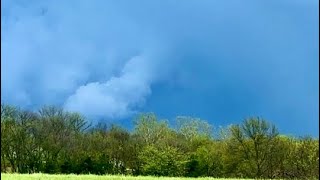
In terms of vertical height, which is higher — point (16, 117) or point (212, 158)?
point (16, 117)

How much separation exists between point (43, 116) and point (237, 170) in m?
33.5

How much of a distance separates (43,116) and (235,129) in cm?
3236

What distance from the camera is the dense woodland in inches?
3046

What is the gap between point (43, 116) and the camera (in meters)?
85.9

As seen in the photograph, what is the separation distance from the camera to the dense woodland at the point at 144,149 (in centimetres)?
7738

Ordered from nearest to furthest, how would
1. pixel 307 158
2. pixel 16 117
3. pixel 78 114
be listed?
pixel 307 158
pixel 16 117
pixel 78 114

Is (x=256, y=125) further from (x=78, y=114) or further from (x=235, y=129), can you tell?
(x=78, y=114)

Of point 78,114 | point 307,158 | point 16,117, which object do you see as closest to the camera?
point 307,158

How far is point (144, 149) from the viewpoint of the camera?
276 feet

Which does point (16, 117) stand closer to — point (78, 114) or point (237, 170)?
point (78, 114)

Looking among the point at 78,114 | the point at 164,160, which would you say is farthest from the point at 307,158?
the point at 78,114

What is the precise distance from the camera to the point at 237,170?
77.9 meters

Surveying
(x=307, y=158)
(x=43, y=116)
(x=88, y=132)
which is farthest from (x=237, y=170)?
(x=43, y=116)

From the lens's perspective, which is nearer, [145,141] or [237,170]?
[237,170]
